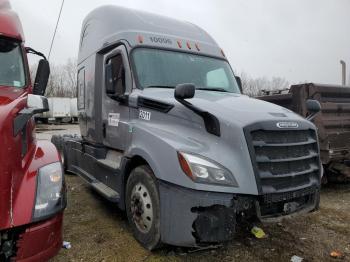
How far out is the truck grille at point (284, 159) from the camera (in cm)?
386

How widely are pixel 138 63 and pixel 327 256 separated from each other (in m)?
3.52

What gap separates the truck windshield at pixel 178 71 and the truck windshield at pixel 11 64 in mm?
1507

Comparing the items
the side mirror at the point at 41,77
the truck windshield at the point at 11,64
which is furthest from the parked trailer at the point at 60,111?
the truck windshield at the point at 11,64

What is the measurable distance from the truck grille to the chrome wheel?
4.41 feet

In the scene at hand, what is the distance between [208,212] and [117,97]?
8.21 feet

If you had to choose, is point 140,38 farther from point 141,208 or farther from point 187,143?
point 141,208

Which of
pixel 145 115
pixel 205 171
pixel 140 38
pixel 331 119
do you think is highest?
pixel 140 38

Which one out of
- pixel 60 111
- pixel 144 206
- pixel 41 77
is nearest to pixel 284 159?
pixel 144 206

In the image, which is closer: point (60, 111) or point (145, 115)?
point (145, 115)

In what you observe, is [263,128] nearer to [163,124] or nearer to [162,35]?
[163,124]

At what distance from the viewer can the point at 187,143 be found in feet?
13.1

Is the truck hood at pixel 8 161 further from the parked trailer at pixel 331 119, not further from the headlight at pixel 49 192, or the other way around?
the parked trailer at pixel 331 119

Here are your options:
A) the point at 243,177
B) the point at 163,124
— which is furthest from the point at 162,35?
the point at 243,177

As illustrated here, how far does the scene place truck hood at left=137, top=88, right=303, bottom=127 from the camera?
398 centimetres
